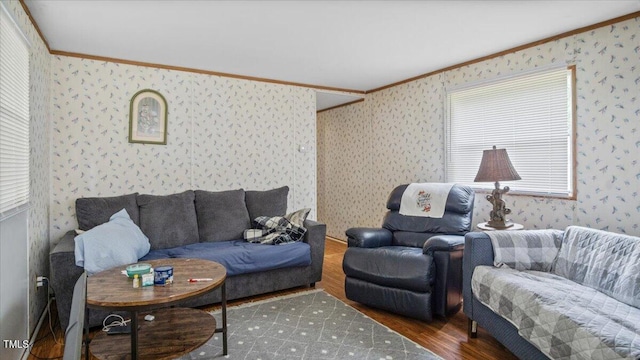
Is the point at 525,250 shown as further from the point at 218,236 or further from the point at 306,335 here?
the point at 218,236

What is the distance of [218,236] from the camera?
3664mm

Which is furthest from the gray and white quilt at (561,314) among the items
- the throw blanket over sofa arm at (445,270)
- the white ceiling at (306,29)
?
the white ceiling at (306,29)

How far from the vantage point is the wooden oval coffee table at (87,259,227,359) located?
1.80 metres

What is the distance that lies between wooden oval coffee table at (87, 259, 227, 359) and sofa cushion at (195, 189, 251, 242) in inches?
44.4

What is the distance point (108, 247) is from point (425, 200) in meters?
2.78

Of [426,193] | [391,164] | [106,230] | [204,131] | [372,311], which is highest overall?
[204,131]

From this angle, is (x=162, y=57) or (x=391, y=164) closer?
(x=162, y=57)

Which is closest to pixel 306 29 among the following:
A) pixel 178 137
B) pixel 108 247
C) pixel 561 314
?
pixel 178 137

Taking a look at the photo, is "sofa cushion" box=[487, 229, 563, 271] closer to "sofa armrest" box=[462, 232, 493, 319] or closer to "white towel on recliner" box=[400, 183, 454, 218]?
"sofa armrest" box=[462, 232, 493, 319]

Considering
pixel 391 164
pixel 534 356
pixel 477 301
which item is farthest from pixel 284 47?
pixel 534 356

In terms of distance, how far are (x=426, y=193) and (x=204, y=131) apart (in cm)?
255

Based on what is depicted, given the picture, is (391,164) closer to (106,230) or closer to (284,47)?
(284,47)

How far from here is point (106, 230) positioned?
277 centimetres

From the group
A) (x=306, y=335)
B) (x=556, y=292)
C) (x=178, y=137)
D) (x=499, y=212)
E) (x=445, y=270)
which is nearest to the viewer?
(x=556, y=292)
